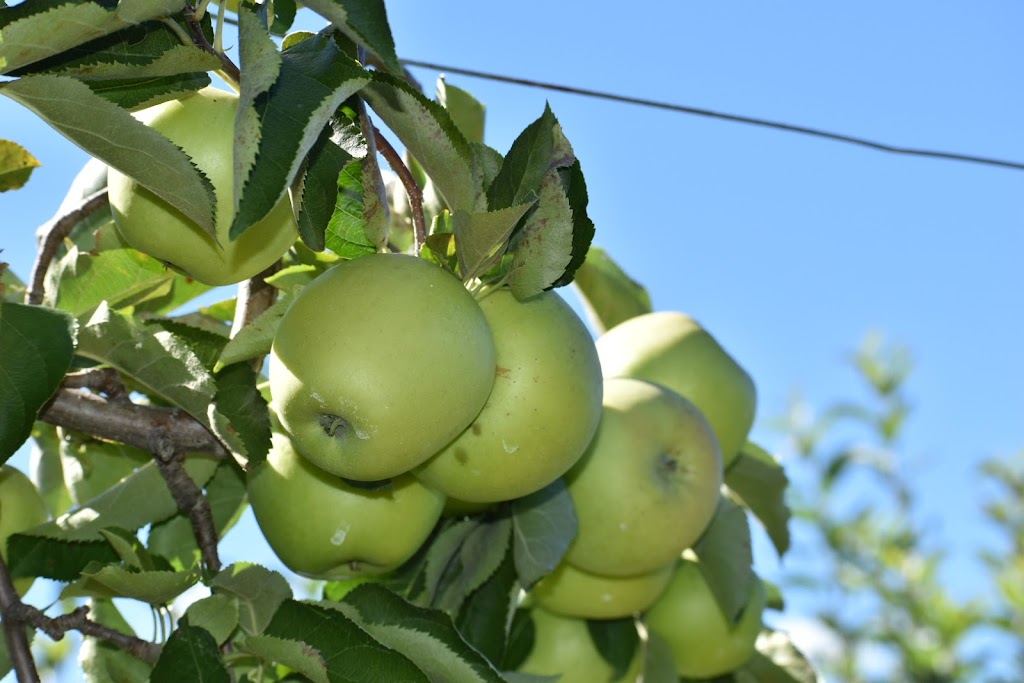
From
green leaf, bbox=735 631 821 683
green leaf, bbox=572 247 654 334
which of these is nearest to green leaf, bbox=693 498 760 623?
green leaf, bbox=735 631 821 683

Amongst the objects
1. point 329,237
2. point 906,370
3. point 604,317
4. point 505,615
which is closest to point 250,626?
point 505,615

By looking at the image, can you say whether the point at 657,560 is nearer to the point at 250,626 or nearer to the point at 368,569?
Answer: the point at 368,569

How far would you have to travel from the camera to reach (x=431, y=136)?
3.19 feet

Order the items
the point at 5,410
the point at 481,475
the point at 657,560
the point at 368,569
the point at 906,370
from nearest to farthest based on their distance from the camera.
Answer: the point at 5,410, the point at 481,475, the point at 368,569, the point at 657,560, the point at 906,370

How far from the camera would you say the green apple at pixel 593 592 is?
147 cm

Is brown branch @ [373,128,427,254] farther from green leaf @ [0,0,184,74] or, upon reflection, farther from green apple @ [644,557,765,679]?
green apple @ [644,557,765,679]

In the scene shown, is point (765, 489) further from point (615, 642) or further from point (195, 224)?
point (195, 224)

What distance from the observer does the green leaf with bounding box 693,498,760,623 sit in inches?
59.5

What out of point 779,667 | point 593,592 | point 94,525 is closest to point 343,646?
point 94,525

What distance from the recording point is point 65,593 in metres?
1.20

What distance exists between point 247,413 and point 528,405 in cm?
32

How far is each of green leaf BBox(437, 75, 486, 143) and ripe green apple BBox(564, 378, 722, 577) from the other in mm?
431

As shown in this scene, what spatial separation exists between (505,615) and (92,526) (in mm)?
506

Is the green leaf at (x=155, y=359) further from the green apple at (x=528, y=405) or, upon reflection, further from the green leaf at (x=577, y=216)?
the green leaf at (x=577, y=216)
